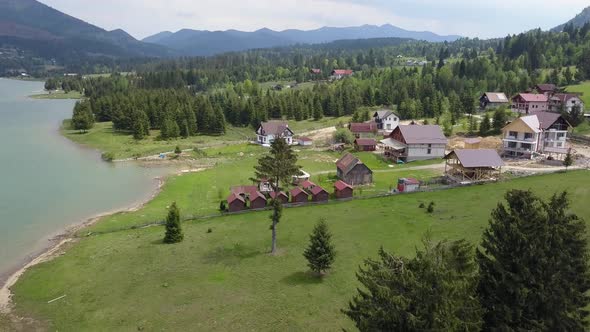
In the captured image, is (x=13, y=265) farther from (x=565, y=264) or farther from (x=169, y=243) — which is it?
(x=565, y=264)

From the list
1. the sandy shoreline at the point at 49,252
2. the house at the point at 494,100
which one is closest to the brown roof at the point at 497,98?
the house at the point at 494,100

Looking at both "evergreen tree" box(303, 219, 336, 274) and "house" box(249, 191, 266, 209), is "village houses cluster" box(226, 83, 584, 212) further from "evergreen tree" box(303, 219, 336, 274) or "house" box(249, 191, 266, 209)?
"evergreen tree" box(303, 219, 336, 274)

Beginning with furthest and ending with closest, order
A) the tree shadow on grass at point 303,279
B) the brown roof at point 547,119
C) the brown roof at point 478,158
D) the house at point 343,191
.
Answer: the brown roof at point 547,119
the brown roof at point 478,158
the house at point 343,191
the tree shadow on grass at point 303,279

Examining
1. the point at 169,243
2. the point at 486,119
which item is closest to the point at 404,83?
the point at 486,119

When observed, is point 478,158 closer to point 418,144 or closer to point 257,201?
point 418,144

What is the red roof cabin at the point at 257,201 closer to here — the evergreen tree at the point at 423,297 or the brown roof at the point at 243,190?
the brown roof at the point at 243,190
